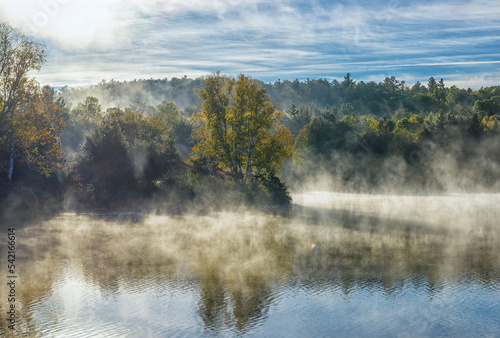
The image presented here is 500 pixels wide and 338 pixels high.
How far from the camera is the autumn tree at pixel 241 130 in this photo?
52.8 meters

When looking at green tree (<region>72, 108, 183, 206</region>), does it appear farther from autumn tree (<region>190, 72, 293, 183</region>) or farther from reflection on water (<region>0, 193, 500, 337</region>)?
reflection on water (<region>0, 193, 500, 337</region>)

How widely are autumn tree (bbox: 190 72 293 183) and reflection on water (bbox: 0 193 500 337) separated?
46.3 ft

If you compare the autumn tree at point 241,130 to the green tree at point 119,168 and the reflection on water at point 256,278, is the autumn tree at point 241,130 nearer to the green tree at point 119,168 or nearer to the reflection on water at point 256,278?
the green tree at point 119,168

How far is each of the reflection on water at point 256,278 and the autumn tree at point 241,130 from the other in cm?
1412

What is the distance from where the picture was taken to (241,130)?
5344cm

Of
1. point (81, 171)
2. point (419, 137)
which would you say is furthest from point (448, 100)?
point (81, 171)

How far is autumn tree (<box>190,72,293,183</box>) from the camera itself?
173ft

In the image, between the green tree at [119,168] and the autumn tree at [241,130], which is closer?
the green tree at [119,168]

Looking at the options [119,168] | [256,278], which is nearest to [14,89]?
[119,168]

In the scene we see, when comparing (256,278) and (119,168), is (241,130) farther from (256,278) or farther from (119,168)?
(256,278)

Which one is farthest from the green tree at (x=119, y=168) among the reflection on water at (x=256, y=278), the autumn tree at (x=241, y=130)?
the reflection on water at (x=256, y=278)

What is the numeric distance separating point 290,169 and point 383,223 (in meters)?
45.7

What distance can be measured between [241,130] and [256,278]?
32705mm

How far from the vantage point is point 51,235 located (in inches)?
1294
